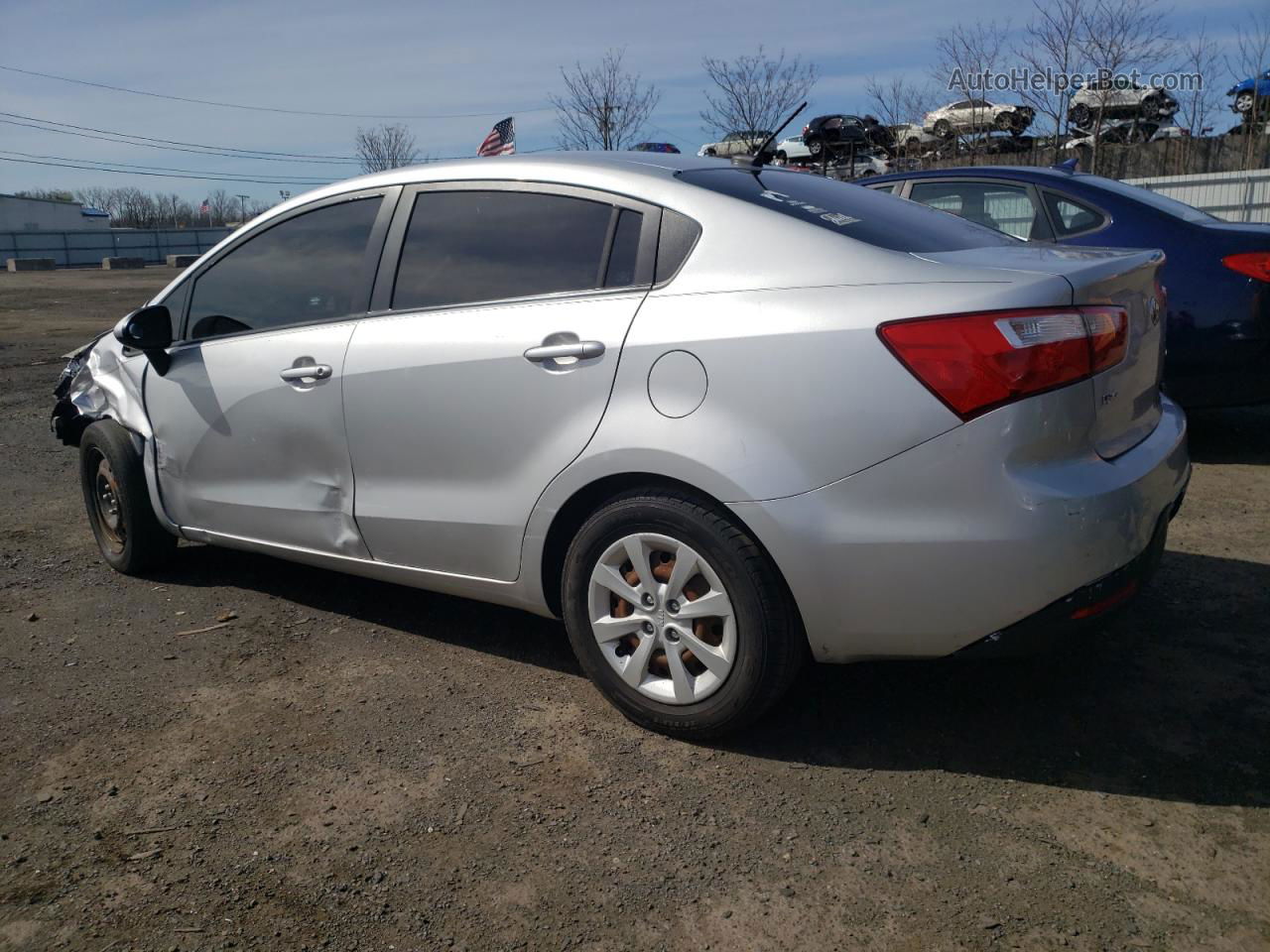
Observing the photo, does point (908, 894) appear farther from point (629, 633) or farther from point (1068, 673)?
point (1068, 673)

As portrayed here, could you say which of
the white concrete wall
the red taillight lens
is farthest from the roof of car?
the white concrete wall

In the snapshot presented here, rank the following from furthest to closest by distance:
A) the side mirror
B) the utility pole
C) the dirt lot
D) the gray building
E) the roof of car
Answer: the gray building
the utility pole
the roof of car
the side mirror
the dirt lot

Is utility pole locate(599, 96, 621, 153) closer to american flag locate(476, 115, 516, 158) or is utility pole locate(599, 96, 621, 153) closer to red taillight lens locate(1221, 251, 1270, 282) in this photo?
american flag locate(476, 115, 516, 158)

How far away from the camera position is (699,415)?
2.94 metres

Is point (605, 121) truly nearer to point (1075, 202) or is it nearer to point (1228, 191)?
point (1228, 191)

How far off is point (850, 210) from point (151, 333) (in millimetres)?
2818

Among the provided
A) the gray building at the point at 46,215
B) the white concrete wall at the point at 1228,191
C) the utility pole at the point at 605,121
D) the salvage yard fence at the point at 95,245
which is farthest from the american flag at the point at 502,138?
the gray building at the point at 46,215

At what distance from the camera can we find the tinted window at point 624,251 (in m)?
3.22

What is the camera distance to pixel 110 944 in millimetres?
2396

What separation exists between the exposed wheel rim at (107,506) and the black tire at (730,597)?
2.65 meters

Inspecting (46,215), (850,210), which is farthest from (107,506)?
(46,215)

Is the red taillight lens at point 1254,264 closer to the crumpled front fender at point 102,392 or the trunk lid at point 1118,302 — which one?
the trunk lid at point 1118,302

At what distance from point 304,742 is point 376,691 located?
1.27 ft

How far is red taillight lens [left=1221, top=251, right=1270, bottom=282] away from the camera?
19.0ft
